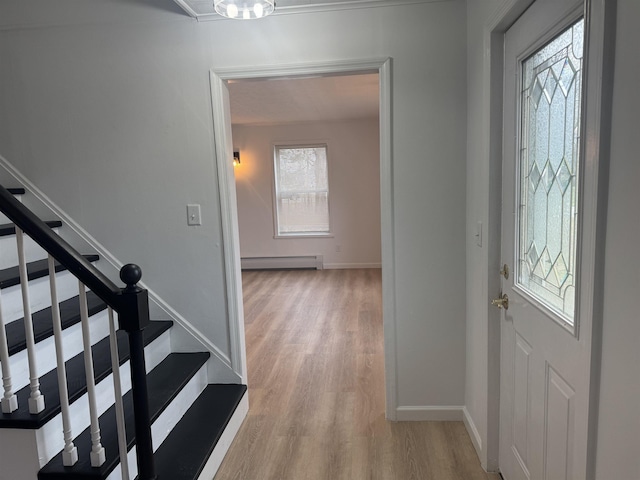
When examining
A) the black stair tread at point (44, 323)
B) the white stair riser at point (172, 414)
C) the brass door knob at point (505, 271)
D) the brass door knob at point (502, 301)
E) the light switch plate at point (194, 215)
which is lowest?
the white stair riser at point (172, 414)

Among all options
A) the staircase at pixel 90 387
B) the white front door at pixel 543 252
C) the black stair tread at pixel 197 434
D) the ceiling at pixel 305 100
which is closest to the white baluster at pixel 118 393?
the staircase at pixel 90 387

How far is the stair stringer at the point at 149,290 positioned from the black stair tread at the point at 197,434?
0.09 m

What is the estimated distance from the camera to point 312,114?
5980 millimetres

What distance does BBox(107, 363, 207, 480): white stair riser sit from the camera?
172 cm

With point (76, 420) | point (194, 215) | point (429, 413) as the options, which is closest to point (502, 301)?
point (429, 413)

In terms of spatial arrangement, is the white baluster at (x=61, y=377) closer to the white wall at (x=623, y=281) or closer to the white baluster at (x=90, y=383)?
the white baluster at (x=90, y=383)

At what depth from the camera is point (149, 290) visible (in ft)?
8.26

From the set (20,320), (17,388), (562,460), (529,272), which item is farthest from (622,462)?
(20,320)

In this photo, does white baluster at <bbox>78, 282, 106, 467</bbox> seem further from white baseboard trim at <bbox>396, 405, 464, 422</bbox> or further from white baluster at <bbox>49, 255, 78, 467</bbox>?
white baseboard trim at <bbox>396, 405, 464, 422</bbox>

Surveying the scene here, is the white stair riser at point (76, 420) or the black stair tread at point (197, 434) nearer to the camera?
the white stair riser at point (76, 420)

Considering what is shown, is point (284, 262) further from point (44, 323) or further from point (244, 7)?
point (244, 7)

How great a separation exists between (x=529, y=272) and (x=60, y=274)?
7.70 ft

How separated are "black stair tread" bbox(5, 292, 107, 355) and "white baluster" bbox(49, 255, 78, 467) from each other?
38 centimetres

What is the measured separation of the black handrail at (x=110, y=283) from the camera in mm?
1339
